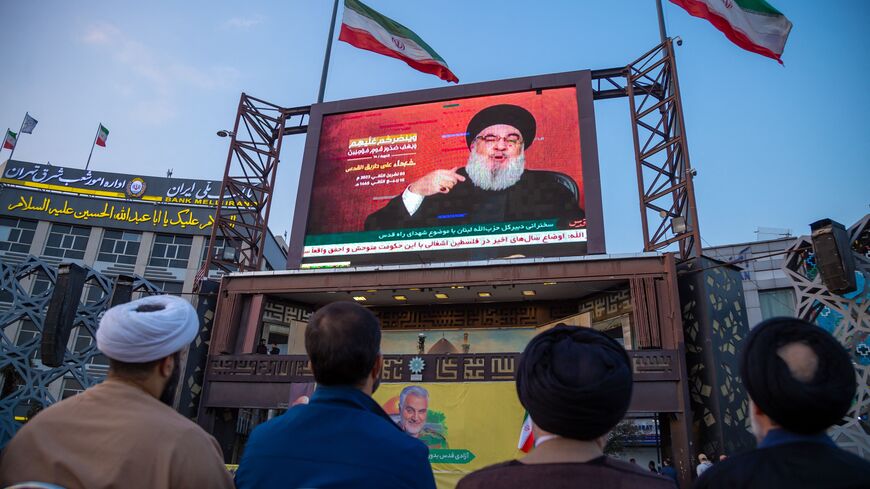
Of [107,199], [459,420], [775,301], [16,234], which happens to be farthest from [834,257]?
[16,234]

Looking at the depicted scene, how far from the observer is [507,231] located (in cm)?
1500

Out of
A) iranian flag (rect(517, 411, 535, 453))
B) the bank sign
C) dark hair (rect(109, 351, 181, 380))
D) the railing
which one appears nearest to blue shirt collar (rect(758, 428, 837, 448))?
dark hair (rect(109, 351, 181, 380))

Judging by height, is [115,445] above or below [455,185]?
below

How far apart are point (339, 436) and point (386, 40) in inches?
701

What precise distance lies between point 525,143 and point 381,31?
6.25 m

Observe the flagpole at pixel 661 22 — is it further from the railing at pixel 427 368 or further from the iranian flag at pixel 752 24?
the railing at pixel 427 368

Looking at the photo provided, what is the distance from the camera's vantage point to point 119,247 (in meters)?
32.8

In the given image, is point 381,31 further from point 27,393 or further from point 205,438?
point 205,438

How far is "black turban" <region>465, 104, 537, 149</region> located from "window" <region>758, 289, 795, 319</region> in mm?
20621

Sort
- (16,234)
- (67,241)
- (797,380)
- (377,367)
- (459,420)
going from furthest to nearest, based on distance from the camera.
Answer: (67,241) < (16,234) < (459,420) < (377,367) < (797,380)

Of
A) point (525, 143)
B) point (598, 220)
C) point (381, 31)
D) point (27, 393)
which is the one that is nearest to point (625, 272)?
point (598, 220)

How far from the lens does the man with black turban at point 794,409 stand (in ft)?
5.15

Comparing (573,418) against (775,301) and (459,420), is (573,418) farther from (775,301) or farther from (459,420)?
(775,301)

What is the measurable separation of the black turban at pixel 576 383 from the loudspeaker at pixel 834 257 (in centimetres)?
1030
